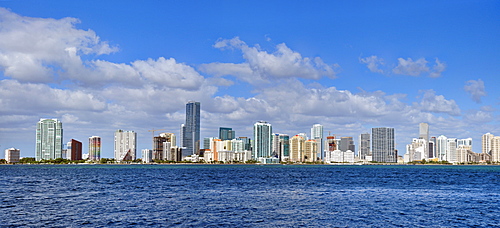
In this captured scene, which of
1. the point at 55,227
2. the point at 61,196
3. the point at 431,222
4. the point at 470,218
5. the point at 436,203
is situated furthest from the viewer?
the point at 61,196

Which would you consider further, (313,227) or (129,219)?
(129,219)

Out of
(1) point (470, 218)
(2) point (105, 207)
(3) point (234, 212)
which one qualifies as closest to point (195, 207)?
(3) point (234, 212)

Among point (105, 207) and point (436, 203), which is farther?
point (436, 203)

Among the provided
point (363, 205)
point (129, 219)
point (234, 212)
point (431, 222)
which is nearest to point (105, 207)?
point (129, 219)

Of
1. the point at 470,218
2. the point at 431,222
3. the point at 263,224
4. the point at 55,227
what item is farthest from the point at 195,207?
the point at 470,218

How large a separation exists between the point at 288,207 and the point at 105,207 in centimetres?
2510

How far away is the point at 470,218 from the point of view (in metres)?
55.5

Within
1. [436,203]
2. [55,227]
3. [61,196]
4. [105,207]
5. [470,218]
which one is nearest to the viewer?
[55,227]

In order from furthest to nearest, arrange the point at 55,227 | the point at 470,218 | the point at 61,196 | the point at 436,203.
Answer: the point at 61,196
the point at 436,203
the point at 470,218
the point at 55,227

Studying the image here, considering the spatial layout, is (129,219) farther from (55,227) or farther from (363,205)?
(363,205)

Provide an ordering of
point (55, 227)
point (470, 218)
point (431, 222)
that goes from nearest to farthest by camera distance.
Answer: point (55, 227) → point (431, 222) → point (470, 218)

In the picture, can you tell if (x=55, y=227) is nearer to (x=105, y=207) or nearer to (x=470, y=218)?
(x=105, y=207)

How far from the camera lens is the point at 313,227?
4856 centimetres

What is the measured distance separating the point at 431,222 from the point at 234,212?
76.7ft
